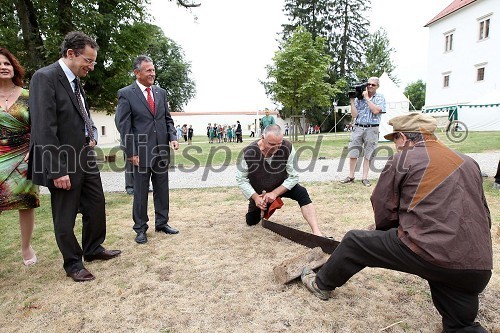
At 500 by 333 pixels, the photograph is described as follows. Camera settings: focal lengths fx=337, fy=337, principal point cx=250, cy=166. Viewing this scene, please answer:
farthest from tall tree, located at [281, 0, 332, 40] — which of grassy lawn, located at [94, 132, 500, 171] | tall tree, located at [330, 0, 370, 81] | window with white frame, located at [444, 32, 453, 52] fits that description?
grassy lawn, located at [94, 132, 500, 171]

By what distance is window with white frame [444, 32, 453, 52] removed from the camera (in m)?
30.7

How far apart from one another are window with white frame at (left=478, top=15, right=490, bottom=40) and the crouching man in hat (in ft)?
106

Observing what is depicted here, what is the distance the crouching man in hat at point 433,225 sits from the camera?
1895 millimetres

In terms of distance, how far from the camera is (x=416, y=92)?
58.6m

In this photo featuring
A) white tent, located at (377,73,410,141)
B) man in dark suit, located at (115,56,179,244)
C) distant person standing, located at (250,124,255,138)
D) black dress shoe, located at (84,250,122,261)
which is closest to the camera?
black dress shoe, located at (84,250,122,261)

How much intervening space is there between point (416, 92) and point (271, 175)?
63067mm

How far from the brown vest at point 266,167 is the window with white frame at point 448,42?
33752 mm

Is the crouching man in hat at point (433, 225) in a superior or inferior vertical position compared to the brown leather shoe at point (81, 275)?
superior

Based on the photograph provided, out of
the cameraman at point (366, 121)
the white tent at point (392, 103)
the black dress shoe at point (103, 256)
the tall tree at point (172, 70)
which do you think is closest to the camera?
the black dress shoe at point (103, 256)

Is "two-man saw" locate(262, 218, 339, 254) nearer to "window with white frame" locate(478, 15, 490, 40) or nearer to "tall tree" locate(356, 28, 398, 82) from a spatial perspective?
"window with white frame" locate(478, 15, 490, 40)

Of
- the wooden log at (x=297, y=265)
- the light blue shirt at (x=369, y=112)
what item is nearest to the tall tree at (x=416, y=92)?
the light blue shirt at (x=369, y=112)

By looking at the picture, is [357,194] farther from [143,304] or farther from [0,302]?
[0,302]

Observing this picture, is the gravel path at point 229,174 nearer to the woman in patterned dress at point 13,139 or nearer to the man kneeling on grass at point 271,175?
the man kneeling on grass at point 271,175

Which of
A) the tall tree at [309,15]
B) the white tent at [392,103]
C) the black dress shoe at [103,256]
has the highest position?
the tall tree at [309,15]
